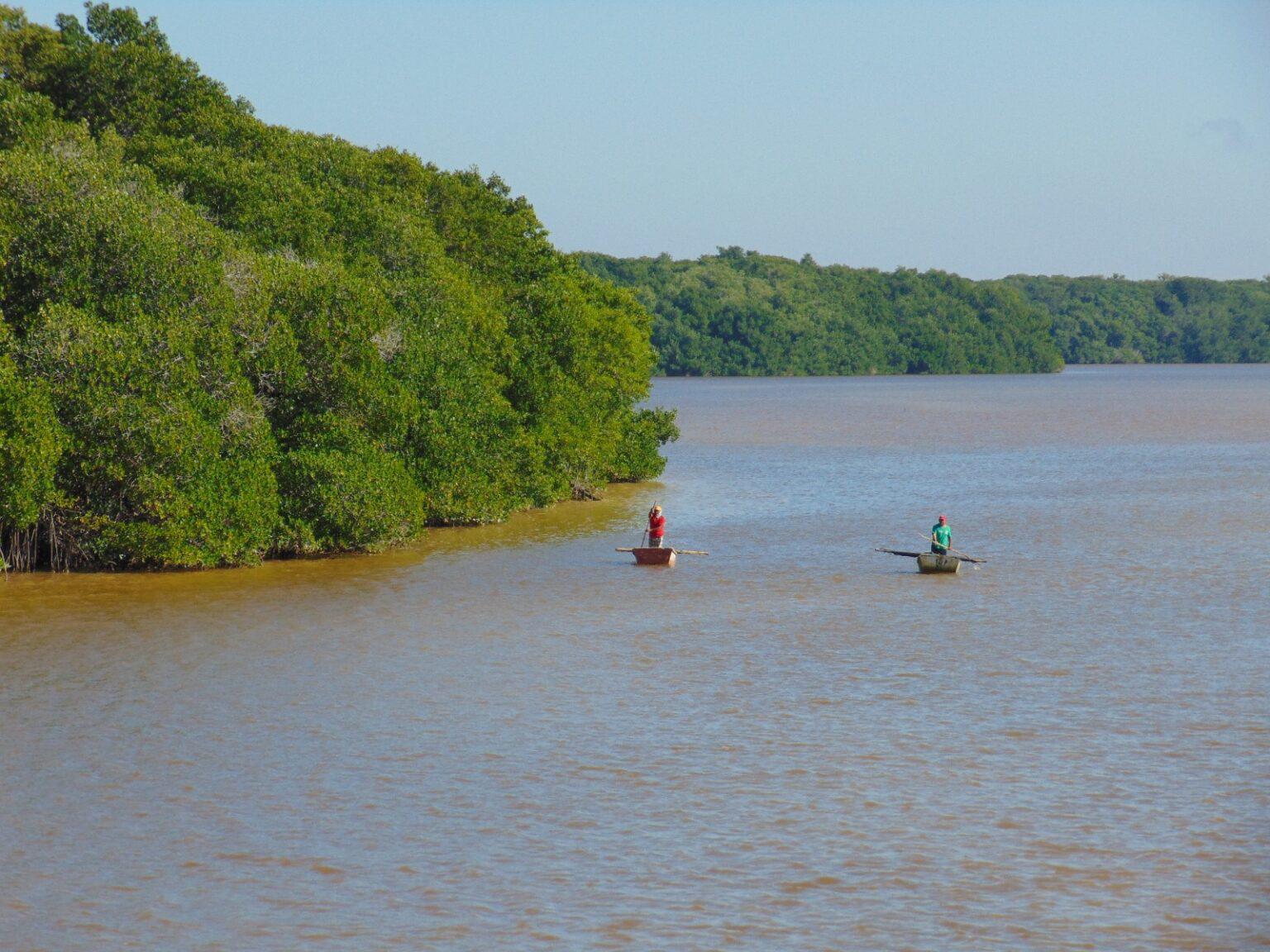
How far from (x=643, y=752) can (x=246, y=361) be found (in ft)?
71.7

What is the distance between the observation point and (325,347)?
133ft

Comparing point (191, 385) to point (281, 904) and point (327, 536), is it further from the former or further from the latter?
point (281, 904)

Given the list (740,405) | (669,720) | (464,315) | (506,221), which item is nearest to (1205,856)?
(669,720)

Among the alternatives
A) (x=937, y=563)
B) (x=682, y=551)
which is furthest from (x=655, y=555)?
(x=937, y=563)

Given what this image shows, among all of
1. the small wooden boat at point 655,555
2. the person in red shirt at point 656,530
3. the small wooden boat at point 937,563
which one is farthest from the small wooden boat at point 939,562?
the person in red shirt at point 656,530

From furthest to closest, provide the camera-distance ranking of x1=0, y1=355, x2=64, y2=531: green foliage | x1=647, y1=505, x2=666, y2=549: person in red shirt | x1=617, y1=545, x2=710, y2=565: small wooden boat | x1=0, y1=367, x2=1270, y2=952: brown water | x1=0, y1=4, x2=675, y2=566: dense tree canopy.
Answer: x1=647, y1=505, x2=666, y2=549: person in red shirt < x1=617, y1=545, x2=710, y2=565: small wooden boat < x1=0, y1=4, x2=675, y2=566: dense tree canopy < x1=0, y1=355, x2=64, y2=531: green foliage < x1=0, y1=367, x2=1270, y2=952: brown water

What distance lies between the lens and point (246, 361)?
39375 mm

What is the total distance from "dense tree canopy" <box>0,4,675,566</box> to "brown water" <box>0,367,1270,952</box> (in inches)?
78.6

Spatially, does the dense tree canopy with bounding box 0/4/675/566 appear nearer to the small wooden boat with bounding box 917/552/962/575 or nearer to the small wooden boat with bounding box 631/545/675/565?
the small wooden boat with bounding box 631/545/675/565

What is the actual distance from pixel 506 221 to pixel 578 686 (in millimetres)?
44813

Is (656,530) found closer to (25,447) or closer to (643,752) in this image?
(25,447)

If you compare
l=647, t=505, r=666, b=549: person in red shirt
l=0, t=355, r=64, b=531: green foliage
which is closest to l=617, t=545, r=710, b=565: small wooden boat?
l=647, t=505, r=666, b=549: person in red shirt

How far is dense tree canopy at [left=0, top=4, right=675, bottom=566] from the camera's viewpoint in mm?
34938

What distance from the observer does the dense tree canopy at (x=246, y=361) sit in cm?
3494
